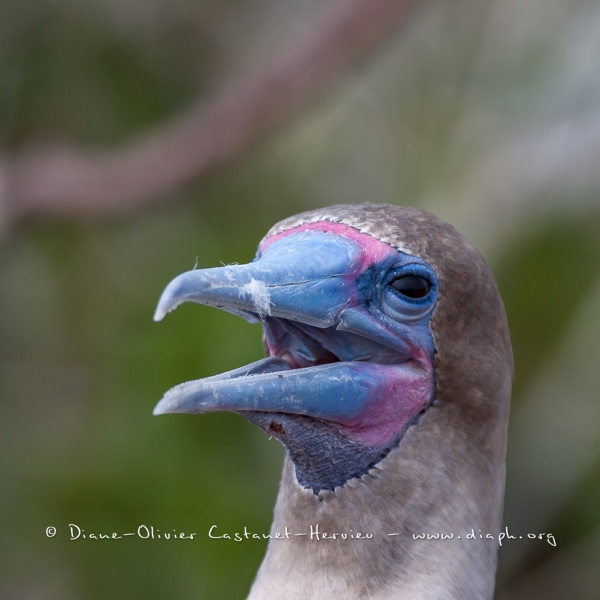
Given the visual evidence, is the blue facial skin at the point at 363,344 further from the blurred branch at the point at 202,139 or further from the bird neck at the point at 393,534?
the blurred branch at the point at 202,139

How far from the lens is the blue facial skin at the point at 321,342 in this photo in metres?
2.14

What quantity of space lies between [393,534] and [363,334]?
1.53 ft

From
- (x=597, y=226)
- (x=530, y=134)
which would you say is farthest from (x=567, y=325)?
(x=530, y=134)

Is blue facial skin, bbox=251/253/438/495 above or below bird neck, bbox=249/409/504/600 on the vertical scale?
above

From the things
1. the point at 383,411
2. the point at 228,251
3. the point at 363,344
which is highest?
the point at 363,344

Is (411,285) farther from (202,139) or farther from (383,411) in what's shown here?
(202,139)

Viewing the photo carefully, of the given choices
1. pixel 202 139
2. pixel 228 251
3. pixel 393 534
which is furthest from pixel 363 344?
pixel 228 251

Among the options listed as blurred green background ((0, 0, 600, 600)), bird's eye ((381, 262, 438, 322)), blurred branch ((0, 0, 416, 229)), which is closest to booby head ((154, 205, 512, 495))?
bird's eye ((381, 262, 438, 322))

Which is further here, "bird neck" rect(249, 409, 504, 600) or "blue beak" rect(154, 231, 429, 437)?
"bird neck" rect(249, 409, 504, 600)

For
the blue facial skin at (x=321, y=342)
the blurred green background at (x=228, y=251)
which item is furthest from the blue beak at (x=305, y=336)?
the blurred green background at (x=228, y=251)

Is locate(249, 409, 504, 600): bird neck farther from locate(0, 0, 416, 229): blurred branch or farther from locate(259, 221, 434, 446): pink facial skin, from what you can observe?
locate(0, 0, 416, 229): blurred branch

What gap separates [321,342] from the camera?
242cm

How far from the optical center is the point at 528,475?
A: 5.46m

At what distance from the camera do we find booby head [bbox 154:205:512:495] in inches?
88.8
